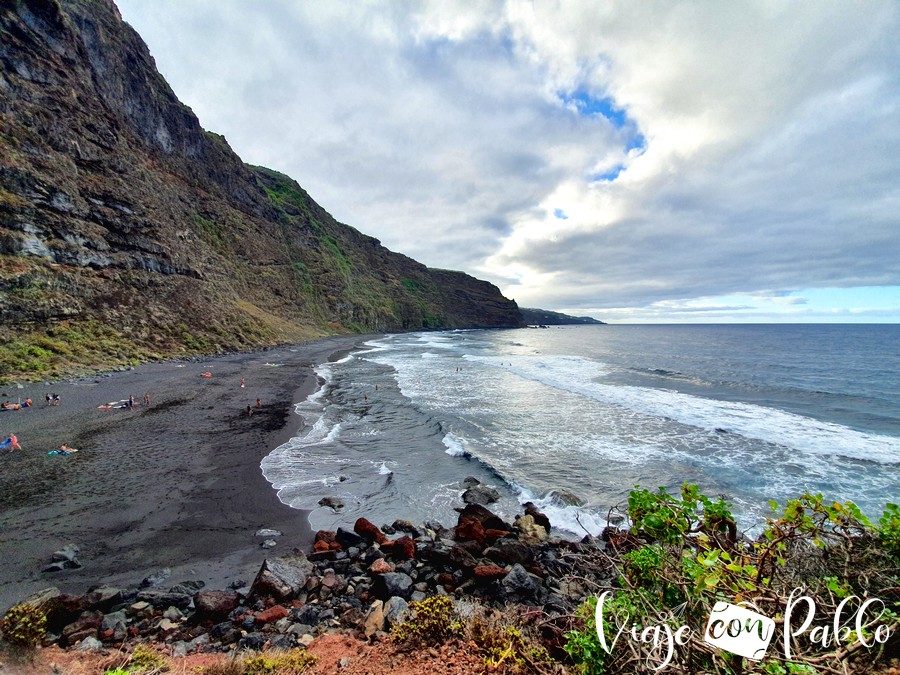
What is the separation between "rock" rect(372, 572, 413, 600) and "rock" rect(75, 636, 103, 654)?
3.54m

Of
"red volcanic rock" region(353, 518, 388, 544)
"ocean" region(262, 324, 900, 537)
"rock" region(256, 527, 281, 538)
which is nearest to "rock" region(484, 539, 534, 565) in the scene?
"ocean" region(262, 324, 900, 537)

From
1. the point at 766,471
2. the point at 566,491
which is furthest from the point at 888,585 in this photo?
the point at 766,471

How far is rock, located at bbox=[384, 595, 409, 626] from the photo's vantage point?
502 cm

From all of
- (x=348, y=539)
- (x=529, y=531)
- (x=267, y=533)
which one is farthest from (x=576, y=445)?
(x=267, y=533)

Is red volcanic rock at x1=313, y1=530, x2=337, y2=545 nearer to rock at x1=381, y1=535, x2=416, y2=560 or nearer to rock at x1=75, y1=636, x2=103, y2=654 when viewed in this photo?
rock at x1=381, y1=535, x2=416, y2=560

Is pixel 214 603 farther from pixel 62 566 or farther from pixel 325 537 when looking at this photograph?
pixel 62 566

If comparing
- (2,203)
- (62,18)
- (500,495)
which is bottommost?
(500,495)

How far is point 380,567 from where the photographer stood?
260 inches

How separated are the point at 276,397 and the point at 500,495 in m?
16.1

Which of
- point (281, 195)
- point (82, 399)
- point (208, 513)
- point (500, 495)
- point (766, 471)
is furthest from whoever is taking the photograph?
point (281, 195)

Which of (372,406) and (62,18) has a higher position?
(62,18)

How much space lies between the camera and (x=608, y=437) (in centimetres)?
1700

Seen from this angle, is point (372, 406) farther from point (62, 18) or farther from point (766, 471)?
point (62, 18)

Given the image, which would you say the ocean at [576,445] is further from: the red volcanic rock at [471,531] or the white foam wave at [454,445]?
the red volcanic rock at [471,531]
